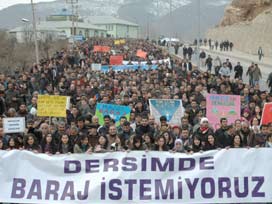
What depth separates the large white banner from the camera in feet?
25.8

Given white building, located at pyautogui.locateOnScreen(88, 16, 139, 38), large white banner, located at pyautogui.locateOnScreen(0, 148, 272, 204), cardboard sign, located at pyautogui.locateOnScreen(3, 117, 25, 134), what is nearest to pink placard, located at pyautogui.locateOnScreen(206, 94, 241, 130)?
large white banner, located at pyautogui.locateOnScreen(0, 148, 272, 204)

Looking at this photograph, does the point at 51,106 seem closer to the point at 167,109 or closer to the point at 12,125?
the point at 12,125

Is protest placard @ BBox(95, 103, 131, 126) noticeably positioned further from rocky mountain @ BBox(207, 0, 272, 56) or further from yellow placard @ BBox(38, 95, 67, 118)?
rocky mountain @ BBox(207, 0, 272, 56)

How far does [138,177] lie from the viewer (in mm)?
7984

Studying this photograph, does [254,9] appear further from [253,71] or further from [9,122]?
[9,122]

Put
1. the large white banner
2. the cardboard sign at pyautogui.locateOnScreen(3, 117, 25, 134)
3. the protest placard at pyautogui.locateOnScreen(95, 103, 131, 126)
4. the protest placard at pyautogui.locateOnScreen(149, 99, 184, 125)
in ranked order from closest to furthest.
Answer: the large white banner < the cardboard sign at pyautogui.locateOnScreen(3, 117, 25, 134) < the protest placard at pyautogui.locateOnScreen(95, 103, 131, 126) < the protest placard at pyautogui.locateOnScreen(149, 99, 184, 125)

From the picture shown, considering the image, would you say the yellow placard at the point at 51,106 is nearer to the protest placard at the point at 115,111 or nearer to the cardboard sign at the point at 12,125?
the cardboard sign at the point at 12,125

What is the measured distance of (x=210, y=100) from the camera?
12.3 m

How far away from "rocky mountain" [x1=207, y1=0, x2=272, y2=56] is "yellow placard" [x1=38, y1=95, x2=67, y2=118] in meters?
38.0

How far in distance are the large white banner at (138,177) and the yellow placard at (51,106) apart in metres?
2.57

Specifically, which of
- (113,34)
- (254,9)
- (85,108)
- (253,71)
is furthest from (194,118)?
(113,34)

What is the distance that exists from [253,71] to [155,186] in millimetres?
15711

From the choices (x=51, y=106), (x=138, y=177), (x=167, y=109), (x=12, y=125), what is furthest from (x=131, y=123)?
(x=138, y=177)

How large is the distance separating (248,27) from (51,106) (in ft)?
159
